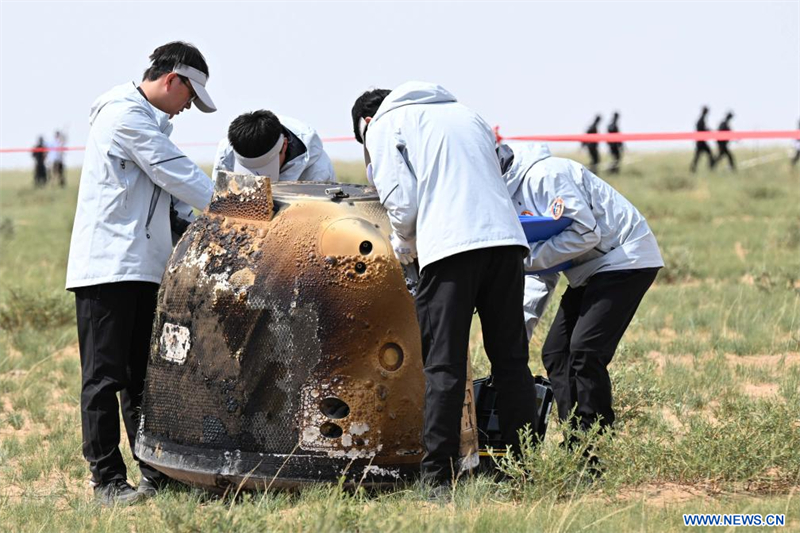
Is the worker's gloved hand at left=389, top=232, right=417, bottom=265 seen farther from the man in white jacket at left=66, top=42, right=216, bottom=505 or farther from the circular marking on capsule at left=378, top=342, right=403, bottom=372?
the man in white jacket at left=66, top=42, right=216, bottom=505

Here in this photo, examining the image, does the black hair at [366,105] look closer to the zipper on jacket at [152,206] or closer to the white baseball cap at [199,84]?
the white baseball cap at [199,84]

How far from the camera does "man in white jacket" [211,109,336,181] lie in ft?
18.9

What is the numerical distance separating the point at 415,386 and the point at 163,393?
3.56 ft

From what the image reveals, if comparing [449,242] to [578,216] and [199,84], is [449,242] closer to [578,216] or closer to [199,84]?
[578,216]

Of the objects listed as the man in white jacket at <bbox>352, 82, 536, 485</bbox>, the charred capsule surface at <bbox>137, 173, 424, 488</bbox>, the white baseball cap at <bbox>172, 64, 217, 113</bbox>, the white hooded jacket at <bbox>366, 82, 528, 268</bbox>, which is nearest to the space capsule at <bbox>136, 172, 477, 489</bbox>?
the charred capsule surface at <bbox>137, 173, 424, 488</bbox>

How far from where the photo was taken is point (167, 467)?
500 cm

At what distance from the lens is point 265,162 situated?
5.85 metres

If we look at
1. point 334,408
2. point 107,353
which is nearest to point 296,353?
point 334,408

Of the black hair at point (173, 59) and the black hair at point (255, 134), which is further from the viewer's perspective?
the black hair at point (255, 134)

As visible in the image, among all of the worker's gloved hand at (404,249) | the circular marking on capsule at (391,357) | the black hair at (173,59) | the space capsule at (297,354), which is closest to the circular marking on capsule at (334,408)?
the space capsule at (297,354)

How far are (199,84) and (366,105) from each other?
914 millimetres

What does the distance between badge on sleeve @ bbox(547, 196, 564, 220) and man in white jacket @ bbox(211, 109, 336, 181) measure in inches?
56.1

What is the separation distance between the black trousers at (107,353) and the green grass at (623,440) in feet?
0.76

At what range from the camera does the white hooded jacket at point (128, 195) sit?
205 inches
